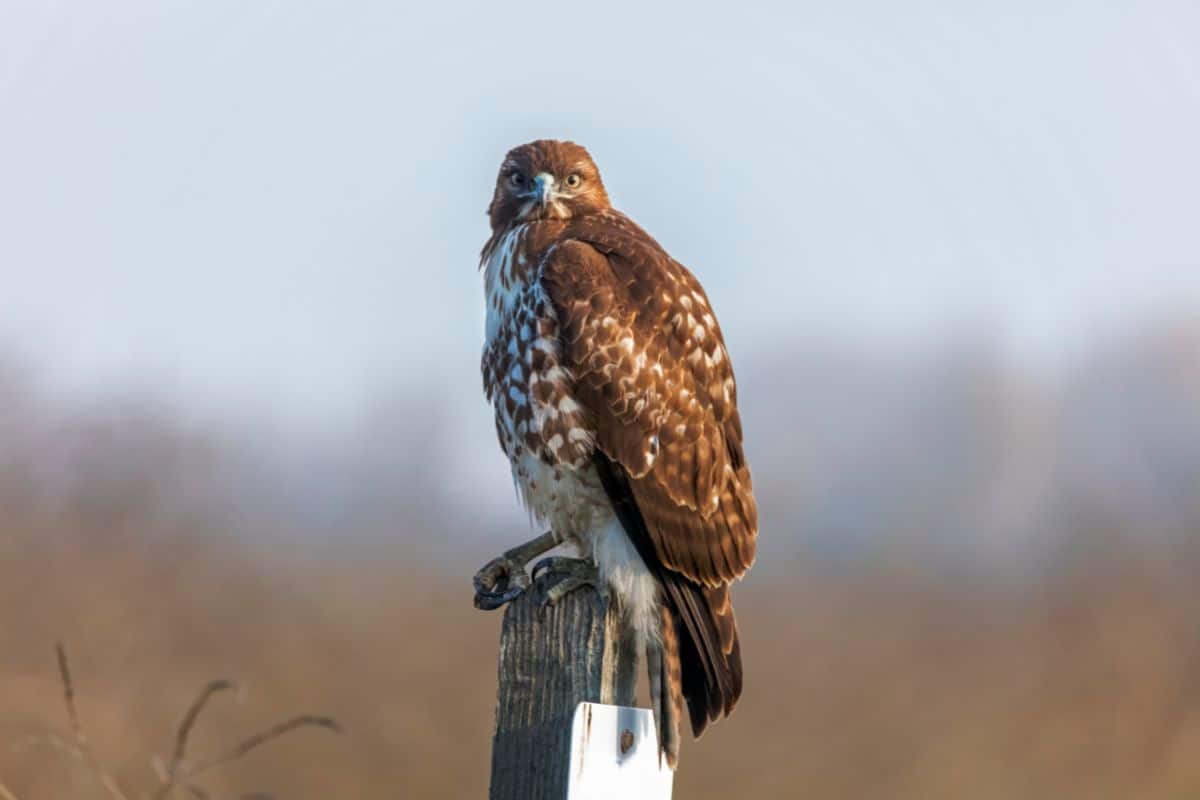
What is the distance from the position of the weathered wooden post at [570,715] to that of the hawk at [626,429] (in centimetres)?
47

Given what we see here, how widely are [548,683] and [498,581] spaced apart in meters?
0.61

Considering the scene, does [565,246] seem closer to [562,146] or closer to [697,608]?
[562,146]

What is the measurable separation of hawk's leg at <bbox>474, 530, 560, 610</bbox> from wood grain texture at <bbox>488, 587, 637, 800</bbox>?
0.96 ft

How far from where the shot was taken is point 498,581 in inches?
119

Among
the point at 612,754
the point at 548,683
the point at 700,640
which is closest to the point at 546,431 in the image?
the point at 700,640

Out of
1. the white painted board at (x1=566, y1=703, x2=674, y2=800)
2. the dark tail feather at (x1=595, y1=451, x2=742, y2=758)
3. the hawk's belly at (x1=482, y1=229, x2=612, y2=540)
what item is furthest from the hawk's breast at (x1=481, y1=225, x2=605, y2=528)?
the white painted board at (x1=566, y1=703, x2=674, y2=800)

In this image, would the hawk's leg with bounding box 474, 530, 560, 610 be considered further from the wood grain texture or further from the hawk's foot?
the wood grain texture

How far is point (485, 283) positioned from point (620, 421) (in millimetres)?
681

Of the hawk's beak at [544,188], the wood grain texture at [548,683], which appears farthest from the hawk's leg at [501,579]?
the hawk's beak at [544,188]

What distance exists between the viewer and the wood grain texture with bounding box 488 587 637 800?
2.35m

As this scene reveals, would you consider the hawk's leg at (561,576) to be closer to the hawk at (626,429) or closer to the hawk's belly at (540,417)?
the hawk at (626,429)

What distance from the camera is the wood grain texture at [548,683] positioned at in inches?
92.7

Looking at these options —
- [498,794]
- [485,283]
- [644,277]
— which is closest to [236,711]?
[485,283]

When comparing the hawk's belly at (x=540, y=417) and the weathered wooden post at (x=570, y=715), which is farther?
the hawk's belly at (x=540, y=417)
